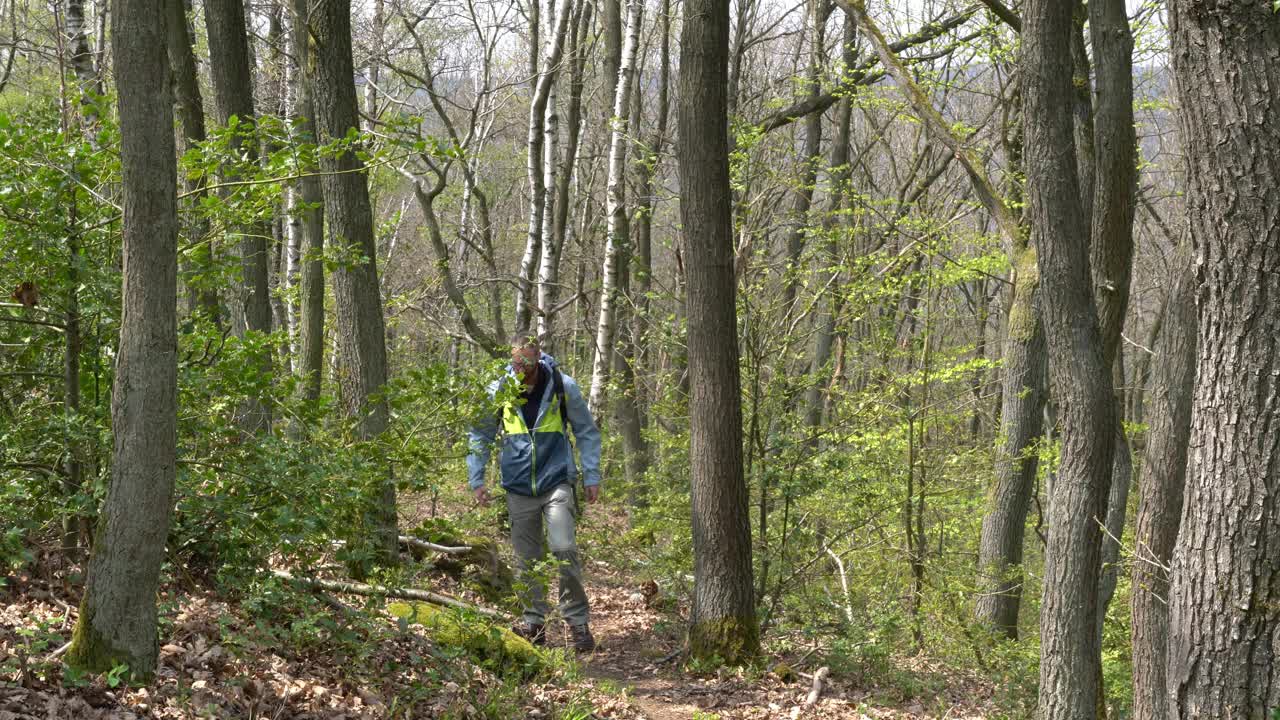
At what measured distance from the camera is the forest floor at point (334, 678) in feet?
12.3

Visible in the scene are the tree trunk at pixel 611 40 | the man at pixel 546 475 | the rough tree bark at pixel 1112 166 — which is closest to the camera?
the rough tree bark at pixel 1112 166

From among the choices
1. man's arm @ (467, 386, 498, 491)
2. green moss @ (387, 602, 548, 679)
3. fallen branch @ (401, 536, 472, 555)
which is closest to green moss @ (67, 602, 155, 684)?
green moss @ (387, 602, 548, 679)

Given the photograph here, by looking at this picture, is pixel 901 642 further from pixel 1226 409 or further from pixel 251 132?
pixel 251 132

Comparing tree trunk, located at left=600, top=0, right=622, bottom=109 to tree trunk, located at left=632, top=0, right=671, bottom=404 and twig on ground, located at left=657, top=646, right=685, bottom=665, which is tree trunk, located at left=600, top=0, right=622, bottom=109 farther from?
twig on ground, located at left=657, top=646, right=685, bottom=665

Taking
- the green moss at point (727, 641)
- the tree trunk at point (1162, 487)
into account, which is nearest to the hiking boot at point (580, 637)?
the green moss at point (727, 641)

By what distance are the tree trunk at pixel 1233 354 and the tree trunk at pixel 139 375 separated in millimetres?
4033

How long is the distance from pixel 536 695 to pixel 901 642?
422cm

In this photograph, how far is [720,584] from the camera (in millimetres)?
6711

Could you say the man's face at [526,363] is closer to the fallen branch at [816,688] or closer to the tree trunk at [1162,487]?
the fallen branch at [816,688]

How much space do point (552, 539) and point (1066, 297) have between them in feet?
12.2

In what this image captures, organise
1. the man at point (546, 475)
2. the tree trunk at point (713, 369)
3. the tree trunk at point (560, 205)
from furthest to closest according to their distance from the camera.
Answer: the tree trunk at point (560, 205)
the man at point (546, 475)
the tree trunk at point (713, 369)

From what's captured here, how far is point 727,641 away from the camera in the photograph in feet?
22.0

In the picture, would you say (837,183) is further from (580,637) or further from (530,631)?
(530,631)

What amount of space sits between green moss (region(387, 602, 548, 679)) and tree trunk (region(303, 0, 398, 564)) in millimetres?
529
